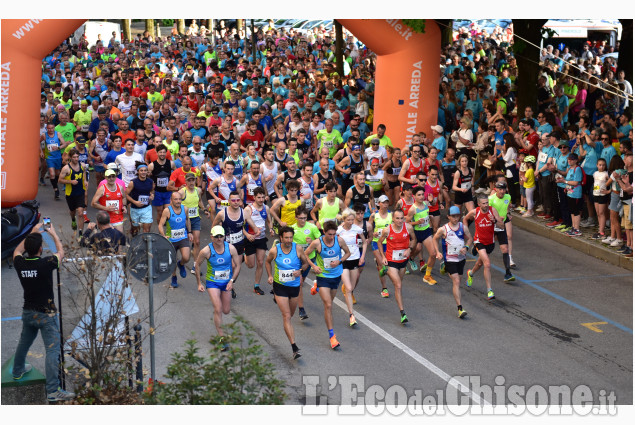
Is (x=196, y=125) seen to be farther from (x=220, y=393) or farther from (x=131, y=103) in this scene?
(x=220, y=393)

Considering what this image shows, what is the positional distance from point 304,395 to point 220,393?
2.08 m

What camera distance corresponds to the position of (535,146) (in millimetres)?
17203

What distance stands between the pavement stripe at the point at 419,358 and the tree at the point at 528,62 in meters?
9.05

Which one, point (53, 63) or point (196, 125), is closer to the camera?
point (196, 125)

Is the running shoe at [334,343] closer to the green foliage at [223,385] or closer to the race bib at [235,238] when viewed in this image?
the race bib at [235,238]

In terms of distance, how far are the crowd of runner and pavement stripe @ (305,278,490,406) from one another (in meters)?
0.29

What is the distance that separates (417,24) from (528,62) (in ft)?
Result: 10.8

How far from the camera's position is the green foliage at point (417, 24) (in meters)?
17.8

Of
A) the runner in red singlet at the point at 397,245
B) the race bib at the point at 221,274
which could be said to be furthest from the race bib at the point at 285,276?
the runner in red singlet at the point at 397,245

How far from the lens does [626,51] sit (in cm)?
2191

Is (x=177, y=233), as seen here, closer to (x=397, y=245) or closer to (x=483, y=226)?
(x=397, y=245)

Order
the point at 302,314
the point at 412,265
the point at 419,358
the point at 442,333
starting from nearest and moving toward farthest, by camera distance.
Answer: the point at 419,358
the point at 442,333
the point at 302,314
the point at 412,265

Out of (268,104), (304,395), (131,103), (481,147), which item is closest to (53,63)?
(131,103)

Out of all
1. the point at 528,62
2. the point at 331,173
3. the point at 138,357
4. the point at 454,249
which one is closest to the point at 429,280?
the point at 454,249
